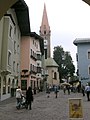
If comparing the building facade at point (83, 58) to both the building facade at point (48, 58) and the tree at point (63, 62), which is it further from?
the tree at point (63, 62)

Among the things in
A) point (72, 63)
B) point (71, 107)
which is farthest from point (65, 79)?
point (71, 107)

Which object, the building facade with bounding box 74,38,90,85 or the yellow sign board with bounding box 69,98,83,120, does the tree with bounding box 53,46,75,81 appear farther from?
the yellow sign board with bounding box 69,98,83,120

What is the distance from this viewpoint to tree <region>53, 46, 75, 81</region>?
90.1 metres

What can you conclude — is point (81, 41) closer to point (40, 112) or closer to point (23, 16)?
point (23, 16)

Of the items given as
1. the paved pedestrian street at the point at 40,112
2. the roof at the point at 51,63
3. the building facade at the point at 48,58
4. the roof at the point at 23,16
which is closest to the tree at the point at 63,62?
the building facade at the point at 48,58

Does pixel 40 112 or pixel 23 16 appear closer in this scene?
pixel 40 112

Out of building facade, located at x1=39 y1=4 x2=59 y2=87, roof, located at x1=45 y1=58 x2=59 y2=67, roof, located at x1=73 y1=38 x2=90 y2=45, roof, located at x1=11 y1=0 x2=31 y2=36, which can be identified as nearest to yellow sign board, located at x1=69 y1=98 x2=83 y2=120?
roof, located at x1=11 y1=0 x2=31 y2=36

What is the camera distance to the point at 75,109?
1013 centimetres

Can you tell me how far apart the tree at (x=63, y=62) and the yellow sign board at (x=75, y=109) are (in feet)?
261

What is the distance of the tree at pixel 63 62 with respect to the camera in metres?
90.1

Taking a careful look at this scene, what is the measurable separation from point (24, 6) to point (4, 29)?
6.64 m

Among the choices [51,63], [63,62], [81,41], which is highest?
[81,41]

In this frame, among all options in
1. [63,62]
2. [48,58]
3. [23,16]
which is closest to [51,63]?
[63,62]

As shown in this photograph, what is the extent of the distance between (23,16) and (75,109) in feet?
99.9
